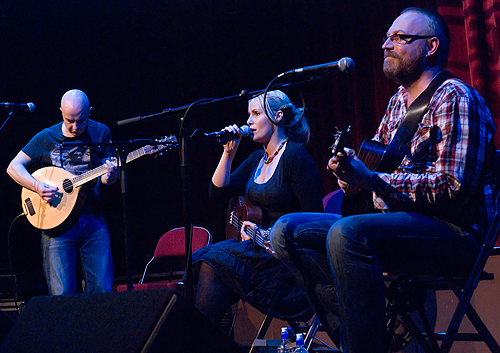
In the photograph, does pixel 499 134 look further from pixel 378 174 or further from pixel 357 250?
pixel 357 250

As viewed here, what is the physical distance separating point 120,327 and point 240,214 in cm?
170

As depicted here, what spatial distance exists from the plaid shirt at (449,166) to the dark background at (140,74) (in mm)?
3326

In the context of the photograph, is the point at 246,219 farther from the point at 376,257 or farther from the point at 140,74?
the point at 140,74

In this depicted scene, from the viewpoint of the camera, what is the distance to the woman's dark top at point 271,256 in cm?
276

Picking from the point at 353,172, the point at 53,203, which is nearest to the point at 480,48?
the point at 353,172

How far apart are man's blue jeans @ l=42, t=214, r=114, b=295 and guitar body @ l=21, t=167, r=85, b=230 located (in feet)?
0.32

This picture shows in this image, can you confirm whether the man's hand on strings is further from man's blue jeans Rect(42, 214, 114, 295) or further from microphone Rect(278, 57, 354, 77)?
man's blue jeans Rect(42, 214, 114, 295)

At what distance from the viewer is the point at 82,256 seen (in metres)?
4.05

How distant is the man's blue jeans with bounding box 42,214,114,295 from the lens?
3.92 m

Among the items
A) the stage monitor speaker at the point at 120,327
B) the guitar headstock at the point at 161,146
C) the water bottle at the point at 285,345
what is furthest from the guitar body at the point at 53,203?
the stage monitor speaker at the point at 120,327

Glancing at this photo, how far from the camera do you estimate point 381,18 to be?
445 cm

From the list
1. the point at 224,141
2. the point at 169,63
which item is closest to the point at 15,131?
the point at 169,63


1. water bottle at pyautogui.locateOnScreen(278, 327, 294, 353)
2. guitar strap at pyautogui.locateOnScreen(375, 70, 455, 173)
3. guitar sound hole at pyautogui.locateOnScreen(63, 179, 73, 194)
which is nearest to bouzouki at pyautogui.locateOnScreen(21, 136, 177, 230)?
guitar sound hole at pyautogui.locateOnScreen(63, 179, 73, 194)

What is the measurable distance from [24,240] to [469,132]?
4878 mm
